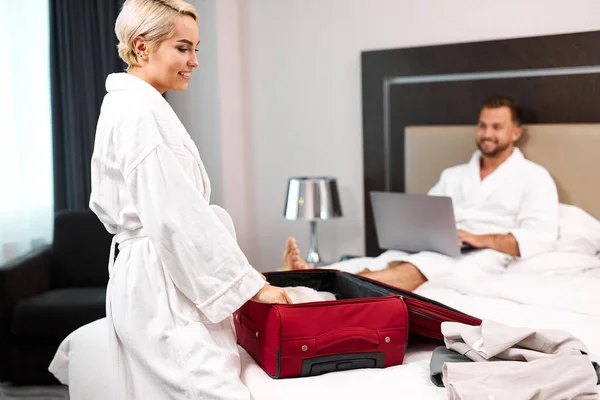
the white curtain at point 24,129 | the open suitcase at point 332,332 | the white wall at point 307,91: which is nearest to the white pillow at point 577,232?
the white wall at point 307,91

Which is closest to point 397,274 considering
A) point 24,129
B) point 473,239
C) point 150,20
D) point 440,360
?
point 473,239

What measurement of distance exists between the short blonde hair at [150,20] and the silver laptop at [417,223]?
5.08 ft

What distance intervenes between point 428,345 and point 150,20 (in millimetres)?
1211

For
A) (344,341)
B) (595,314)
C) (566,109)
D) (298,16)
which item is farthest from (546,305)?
(298,16)

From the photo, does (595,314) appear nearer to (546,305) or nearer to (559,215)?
(546,305)

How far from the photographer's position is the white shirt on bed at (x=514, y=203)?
10.3 feet

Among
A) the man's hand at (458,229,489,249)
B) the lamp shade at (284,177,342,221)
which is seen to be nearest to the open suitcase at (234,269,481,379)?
the man's hand at (458,229,489,249)

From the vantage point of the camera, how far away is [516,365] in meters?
1.66

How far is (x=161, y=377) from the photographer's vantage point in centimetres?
163

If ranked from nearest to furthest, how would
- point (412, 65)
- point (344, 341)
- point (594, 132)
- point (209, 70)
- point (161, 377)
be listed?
point (161, 377), point (344, 341), point (594, 132), point (412, 65), point (209, 70)

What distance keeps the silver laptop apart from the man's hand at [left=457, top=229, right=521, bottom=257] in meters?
0.06

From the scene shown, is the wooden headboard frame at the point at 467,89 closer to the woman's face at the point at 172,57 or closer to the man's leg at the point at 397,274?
the man's leg at the point at 397,274

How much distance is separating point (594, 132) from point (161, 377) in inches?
96.5

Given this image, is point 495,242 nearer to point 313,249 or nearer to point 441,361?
point 313,249
